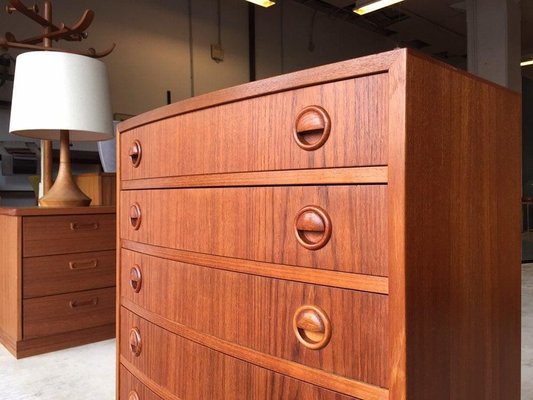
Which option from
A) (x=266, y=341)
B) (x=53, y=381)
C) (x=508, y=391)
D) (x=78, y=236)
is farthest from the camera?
(x=78, y=236)

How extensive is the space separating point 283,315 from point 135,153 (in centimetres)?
63

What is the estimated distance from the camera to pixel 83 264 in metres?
2.29

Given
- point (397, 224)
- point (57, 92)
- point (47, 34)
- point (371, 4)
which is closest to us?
point (397, 224)

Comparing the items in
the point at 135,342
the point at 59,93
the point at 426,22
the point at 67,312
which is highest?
the point at 426,22

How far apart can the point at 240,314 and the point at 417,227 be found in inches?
14.8

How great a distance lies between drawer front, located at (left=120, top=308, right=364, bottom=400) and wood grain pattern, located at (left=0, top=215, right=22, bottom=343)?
1.10 metres

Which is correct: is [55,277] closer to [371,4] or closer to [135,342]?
[135,342]

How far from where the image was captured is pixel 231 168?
893 millimetres

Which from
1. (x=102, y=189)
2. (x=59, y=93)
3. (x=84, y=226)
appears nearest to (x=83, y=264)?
(x=84, y=226)

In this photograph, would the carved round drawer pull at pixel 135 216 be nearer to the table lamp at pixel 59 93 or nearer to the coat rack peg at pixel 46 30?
the table lamp at pixel 59 93

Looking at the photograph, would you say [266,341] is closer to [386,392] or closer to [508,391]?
[386,392]

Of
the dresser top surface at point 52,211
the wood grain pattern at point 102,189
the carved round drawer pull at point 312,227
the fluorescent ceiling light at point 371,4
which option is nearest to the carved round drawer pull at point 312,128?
the carved round drawer pull at point 312,227

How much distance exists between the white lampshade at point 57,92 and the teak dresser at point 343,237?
1.18 metres

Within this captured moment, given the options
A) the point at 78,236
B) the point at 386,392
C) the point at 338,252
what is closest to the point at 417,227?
the point at 338,252
